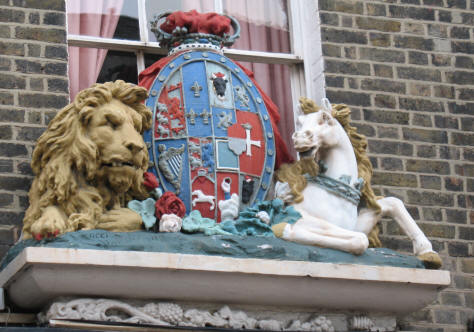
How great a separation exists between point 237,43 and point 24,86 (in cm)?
175

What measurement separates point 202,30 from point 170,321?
78.5 inches

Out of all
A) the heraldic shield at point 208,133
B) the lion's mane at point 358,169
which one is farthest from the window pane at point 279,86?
the heraldic shield at point 208,133

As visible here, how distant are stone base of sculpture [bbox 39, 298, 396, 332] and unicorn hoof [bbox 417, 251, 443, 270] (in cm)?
40

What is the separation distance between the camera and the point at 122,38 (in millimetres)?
9312

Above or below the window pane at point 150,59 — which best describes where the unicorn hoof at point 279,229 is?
below

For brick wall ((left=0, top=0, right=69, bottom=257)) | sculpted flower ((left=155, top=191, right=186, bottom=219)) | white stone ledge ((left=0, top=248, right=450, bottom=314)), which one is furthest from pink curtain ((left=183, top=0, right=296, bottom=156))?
white stone ledge ((left=0, top=248, right=450, bottom=314))

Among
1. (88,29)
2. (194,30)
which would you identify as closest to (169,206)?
(194,30)

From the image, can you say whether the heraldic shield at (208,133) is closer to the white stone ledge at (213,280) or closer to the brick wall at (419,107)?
the white stone ledge at (213,280)

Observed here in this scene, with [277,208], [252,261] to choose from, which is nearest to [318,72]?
[277,208]

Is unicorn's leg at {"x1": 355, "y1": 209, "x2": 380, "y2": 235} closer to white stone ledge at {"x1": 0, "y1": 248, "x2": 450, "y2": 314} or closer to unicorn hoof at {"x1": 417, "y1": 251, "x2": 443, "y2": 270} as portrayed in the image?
unicorn hoof at {"x1": 417, "y1": 251, "x2": 443, "y2": 270}

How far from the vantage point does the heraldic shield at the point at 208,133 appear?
826 centimetres

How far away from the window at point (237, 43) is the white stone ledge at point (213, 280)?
1638 mm

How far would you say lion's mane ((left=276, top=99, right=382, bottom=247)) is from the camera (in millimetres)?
8484

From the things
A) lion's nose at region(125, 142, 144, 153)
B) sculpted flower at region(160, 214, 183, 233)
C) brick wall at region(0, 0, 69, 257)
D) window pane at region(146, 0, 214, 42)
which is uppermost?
window pane at region(146, 0, 214, 42)
